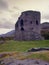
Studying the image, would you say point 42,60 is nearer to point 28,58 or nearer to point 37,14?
point 28,58

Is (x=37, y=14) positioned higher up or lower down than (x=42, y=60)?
higher up

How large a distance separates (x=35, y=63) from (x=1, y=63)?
5527 millimetres

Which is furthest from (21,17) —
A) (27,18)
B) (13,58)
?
(13,58)

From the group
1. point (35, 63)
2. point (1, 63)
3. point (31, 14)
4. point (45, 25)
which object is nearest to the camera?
point (35, 63)

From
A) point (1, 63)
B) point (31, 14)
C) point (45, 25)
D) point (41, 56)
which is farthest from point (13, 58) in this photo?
point (45, 25)

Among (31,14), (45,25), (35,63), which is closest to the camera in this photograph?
(35,63)

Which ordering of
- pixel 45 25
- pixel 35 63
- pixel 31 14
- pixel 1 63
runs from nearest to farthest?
pixel 35 63 < pixel 1 63 < pixel 31 14 < pixel 45 25

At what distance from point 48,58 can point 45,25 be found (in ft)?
329

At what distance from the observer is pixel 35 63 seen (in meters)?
30.7

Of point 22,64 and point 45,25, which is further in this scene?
point 45,25

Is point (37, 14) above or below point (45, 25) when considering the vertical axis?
above

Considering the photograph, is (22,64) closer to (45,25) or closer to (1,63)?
(1,63)

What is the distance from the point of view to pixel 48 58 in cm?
3278

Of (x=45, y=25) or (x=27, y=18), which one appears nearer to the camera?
(x=27, y=18)
